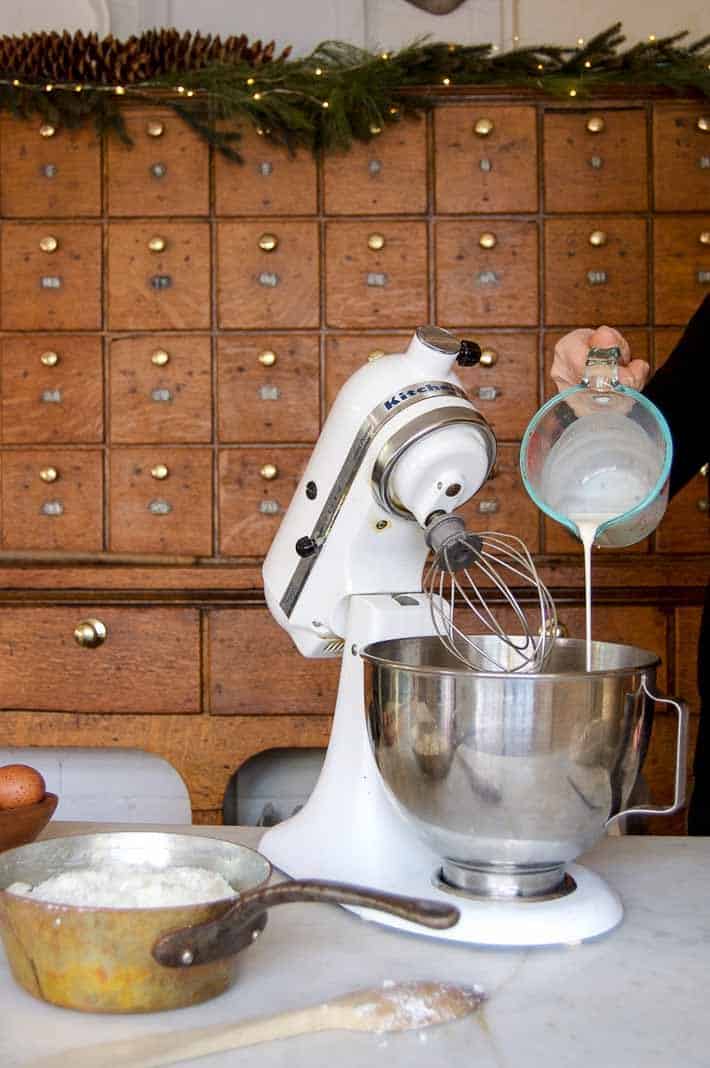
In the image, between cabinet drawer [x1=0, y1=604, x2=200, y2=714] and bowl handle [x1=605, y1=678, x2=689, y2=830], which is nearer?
bowl handle [x1=605, y1=678, x2=689, y2=830]

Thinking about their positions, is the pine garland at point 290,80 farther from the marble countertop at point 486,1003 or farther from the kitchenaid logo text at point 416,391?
the marble countertop at point 486,1003

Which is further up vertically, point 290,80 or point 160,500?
point 290,80

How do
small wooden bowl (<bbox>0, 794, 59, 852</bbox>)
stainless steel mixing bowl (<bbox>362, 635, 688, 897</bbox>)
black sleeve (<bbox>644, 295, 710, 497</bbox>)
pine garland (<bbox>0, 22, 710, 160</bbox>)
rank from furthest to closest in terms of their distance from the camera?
1. pine garland (<bbox>0, 22, 710, 160</bbox>)
2. black sleeve (<bbox>644, 295, 710, 497</bbox>)
3. small wooden bowl (<bbox>0, 794, 59, 852</bbox>)
4. stainless steel mixing bowl (<bbox>362, 635, 688, 897</bbox>)

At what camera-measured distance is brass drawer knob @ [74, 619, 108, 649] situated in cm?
244

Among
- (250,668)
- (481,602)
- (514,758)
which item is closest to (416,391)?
(481,602)

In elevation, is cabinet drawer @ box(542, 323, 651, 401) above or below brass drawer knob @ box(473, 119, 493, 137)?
below

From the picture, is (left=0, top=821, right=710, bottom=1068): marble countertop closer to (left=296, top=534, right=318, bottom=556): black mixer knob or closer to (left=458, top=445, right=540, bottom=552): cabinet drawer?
(left=296, top=534, right=318, bottom=556): black mixer knob

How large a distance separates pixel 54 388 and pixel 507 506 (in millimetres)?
1013

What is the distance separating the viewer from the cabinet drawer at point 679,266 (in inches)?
98.1

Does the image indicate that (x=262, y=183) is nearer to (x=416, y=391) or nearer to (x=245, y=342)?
(x=245, y=342)

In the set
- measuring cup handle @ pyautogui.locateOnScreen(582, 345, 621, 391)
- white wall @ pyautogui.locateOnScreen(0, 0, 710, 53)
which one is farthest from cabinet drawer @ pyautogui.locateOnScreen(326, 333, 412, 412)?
measuring cup handle @ pyautogui.locateOnScreen(582, 345, 621, 391)

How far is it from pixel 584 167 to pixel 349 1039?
2182 millimetres

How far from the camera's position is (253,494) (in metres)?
2.53

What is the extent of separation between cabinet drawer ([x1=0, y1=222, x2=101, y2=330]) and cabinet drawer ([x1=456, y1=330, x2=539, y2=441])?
2.69 ft
